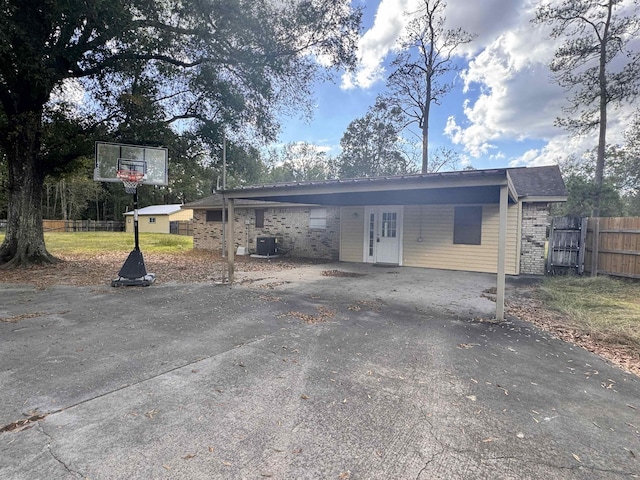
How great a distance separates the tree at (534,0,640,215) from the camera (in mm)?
13477

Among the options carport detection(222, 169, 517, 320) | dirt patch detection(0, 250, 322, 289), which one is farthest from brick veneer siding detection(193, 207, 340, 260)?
carport detection(222, 169, 517, 320)

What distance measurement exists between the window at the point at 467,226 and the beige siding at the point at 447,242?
0.40ft

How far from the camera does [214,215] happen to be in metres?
16.9

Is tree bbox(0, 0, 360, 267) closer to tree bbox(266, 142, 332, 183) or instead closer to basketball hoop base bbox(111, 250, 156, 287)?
basketball hoop base bbox(111, 250, 156, 287)

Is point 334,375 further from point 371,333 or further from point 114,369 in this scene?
point 114,369

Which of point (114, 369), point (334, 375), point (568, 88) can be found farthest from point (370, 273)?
point (568, 88)

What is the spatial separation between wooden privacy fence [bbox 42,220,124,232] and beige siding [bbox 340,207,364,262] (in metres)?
36.7

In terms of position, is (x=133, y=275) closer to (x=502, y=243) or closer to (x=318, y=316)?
(x=318, y=316)

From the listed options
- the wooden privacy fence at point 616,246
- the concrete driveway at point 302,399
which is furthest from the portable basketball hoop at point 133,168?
the wooden privacy fence at point 616,246

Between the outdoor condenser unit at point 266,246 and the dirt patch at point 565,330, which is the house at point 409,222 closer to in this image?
the outdoor condenser unit at point 266,246

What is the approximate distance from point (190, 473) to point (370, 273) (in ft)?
28.5

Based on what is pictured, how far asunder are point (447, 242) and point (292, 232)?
21.1 feet

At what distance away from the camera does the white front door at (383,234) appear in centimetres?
1208

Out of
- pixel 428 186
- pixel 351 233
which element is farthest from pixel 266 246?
pixel 428 186
